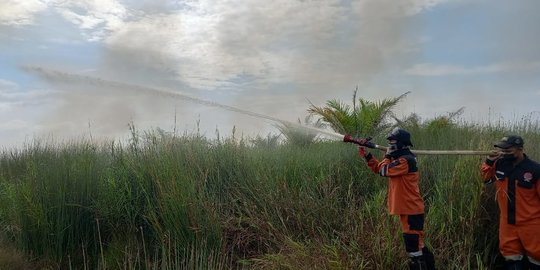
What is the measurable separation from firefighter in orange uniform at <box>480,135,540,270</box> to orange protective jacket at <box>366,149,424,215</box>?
3.16ft

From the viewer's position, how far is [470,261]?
566 cm

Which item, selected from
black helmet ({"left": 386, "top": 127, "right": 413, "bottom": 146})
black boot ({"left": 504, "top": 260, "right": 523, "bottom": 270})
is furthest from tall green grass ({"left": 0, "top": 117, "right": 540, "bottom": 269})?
black helmet ({"left": 386, "top": 127, "right": 413, "bottom": 146})

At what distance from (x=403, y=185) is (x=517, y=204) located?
4.12 feet

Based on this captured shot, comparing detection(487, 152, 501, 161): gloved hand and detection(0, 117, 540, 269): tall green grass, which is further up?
detection(487, 152, 501, 161): gloved hand

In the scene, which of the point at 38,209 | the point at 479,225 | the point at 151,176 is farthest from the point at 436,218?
the point at 38,209

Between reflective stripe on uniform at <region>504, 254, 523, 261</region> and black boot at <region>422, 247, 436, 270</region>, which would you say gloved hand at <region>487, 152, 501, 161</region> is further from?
black boot at <region>422, 247, 436, 270</region>

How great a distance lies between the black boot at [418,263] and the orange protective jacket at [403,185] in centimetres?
47

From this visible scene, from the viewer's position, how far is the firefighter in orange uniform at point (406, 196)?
5.16 meters

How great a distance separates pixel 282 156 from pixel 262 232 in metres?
2.25

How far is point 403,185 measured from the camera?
17.6 feet

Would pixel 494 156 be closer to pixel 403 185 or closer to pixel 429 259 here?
pixel 403 185

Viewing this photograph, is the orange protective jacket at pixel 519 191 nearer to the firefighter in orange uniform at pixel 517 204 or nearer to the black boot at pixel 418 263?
the firefighter in orange uniform at pixel 517 204

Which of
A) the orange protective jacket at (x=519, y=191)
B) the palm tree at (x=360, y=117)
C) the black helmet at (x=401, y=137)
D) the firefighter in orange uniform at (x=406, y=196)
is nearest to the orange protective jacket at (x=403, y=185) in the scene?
the firefighter in orange uniform at (x=406, y=196)

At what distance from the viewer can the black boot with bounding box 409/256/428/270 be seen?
507cm
